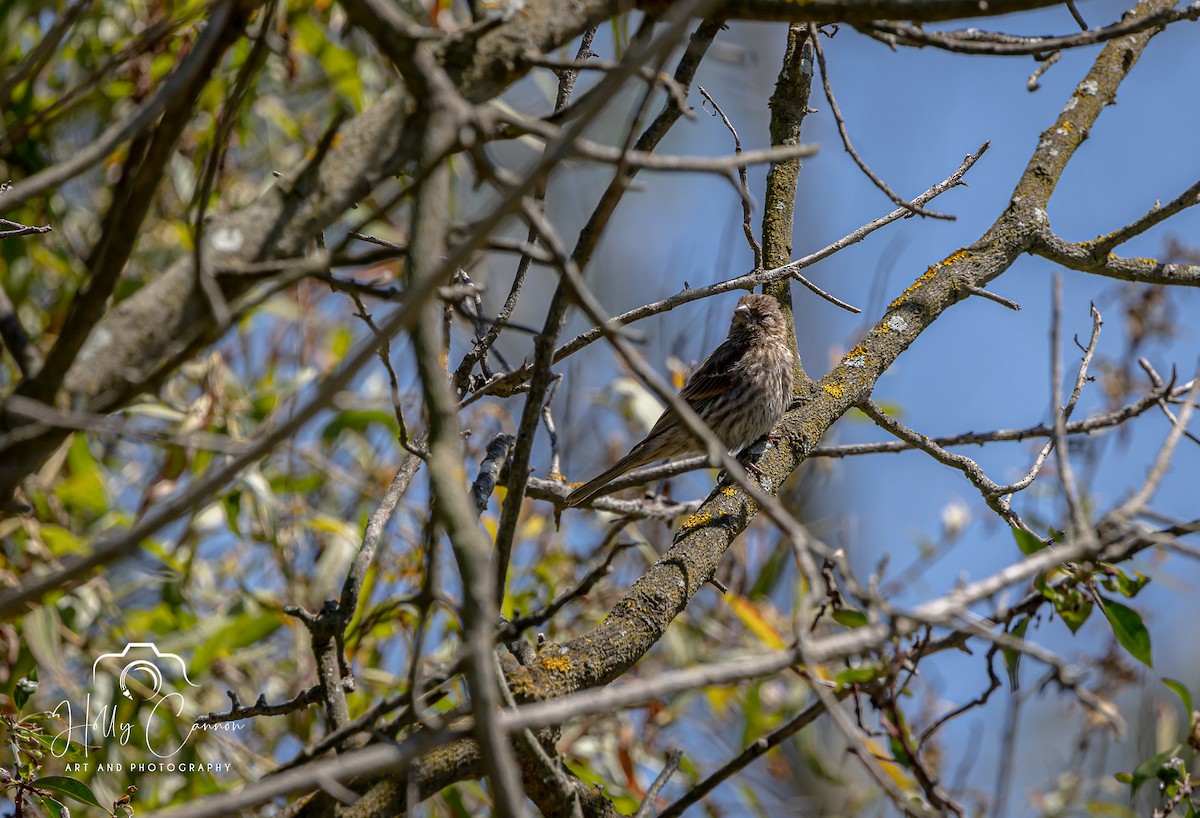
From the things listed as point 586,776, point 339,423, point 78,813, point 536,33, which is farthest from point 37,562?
point 536,33

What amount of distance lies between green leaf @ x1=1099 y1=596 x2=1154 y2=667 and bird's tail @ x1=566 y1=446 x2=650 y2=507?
59.4 inches

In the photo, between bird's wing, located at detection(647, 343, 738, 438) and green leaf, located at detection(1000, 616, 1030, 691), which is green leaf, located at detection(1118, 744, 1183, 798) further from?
bird's wing, located at detection(647, 343, 738, 438)

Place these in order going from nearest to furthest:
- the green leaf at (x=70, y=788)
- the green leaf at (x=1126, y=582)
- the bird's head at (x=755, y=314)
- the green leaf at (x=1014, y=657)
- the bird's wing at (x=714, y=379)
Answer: the green leaf at (x=1014, y=657), the green leaf at (x=1126, y=582), the green leaf at (x=70, y=788), the bird's head at (x=755, y=314), the bird's wing at (x=714, y=379)

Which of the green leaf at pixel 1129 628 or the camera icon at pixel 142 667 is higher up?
the camera icon at pixel 142 667

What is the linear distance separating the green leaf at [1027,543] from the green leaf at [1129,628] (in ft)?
0.59

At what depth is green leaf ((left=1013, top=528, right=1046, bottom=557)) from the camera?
2.44 metres

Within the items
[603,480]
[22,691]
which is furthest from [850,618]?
[603,480]

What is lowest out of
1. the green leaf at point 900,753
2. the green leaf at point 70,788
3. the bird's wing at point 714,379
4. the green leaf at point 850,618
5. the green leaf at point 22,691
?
the green leaf at point 900,753

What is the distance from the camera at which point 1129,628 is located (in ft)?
7.66

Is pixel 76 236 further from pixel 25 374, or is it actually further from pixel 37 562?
pixel 25 374

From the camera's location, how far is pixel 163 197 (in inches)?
202

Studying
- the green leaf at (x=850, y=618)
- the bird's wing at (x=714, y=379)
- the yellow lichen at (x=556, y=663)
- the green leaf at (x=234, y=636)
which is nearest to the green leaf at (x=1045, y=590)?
the green leaf at (x=850, y=618)

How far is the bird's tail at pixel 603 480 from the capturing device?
11.3 feet

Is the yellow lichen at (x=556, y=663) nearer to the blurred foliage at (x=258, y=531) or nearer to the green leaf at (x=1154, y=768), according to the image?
the blurred foliage at (x=258, y=531)
